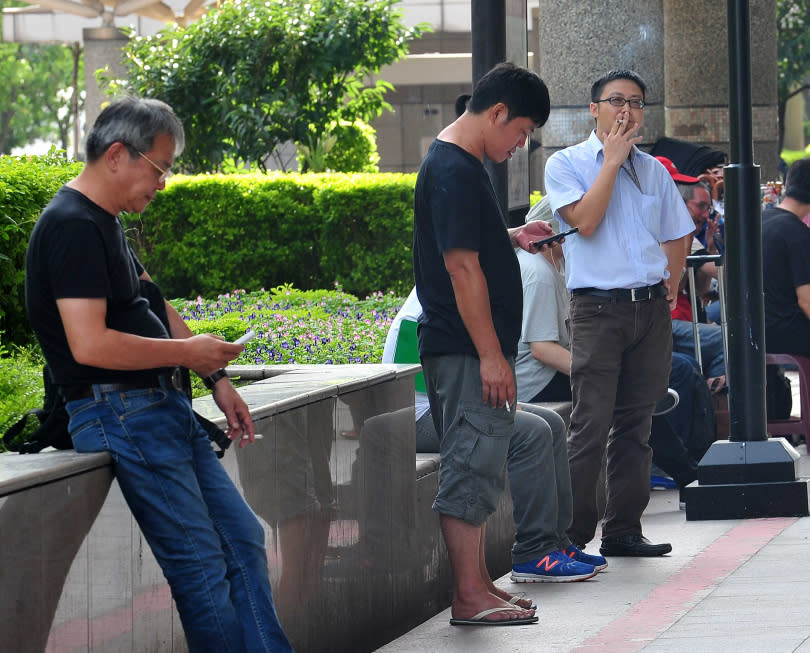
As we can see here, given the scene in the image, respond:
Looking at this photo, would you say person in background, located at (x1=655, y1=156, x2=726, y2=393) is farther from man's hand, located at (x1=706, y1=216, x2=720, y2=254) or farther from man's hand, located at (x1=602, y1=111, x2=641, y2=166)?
man's hand, located at (x1=602, y1=111, x2=641, y2=166)

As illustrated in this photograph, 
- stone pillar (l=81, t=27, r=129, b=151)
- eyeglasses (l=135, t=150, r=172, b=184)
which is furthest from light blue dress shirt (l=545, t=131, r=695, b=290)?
stone pillar (l=81, t=27, r=129, b=151)

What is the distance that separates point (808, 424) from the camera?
872 centimetres

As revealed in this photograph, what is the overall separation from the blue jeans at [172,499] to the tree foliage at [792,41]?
3143 centimetres

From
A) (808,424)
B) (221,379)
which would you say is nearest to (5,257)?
(221,379)

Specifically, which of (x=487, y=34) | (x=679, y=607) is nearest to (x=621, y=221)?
(x=487, y=34)

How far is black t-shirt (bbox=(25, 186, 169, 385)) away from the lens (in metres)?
3.30

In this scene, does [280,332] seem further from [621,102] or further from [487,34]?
[621,102]

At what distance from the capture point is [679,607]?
5.06m

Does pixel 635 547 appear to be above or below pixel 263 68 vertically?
below

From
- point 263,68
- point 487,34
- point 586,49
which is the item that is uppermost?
point 263,68

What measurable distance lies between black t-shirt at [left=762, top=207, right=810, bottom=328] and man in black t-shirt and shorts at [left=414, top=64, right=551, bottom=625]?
4.04 meters

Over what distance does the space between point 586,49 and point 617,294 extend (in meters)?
5.38

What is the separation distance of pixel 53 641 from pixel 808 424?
6.25 metres

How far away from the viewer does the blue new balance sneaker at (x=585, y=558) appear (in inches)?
225
